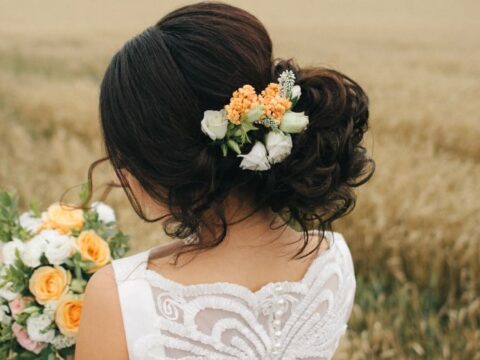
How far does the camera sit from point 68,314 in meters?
1.83

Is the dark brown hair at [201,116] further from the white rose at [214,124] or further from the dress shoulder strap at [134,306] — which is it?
the dress shoulder strap at [134,306]

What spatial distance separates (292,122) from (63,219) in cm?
81

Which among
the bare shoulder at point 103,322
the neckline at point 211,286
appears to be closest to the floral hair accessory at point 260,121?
the neckline at point 211,286

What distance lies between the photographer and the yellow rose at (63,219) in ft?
6.51

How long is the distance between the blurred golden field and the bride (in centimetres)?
128

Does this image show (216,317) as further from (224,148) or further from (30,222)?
(30,222)

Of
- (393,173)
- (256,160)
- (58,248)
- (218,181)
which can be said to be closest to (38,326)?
(58,248)

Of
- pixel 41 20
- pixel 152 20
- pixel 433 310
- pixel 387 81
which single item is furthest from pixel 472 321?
pixel 41 20

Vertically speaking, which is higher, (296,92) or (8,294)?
(296,92)

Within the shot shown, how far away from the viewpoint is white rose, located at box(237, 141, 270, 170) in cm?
143

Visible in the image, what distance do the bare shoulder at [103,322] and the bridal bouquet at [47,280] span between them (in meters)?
0.37

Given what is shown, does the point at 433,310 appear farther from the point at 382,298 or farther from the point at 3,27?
the point at 3,27

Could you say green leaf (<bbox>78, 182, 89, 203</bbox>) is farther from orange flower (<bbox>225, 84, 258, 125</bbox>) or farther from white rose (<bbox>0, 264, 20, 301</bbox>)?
orange flower (<bbox>225, 84, 258, 125</bbox>)

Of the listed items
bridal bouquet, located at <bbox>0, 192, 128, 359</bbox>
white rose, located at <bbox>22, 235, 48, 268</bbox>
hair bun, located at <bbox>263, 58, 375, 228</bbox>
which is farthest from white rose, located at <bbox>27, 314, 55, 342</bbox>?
hair bun, located at <bbox>263, 58, 375, 228</bbox>
